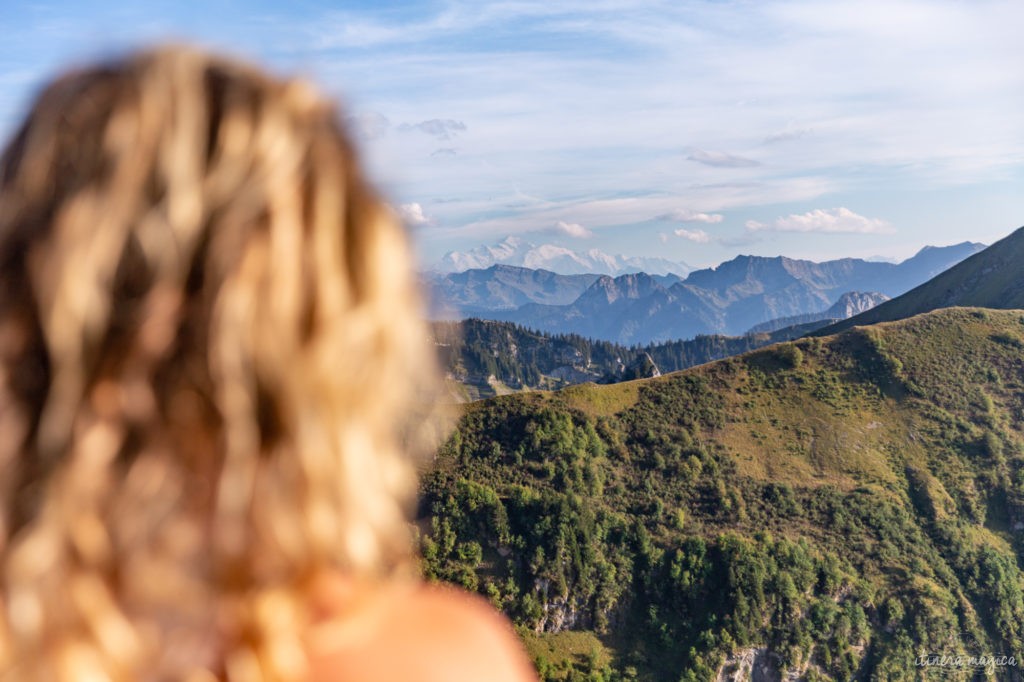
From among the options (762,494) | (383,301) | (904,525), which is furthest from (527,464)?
(383,301)

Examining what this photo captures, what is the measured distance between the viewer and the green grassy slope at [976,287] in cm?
14588

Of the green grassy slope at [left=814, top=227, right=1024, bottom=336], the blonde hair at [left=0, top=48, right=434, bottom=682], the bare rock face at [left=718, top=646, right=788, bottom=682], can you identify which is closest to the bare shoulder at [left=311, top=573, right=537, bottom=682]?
the blonde hair at [left=0, top=48, right=434, bottom=682]

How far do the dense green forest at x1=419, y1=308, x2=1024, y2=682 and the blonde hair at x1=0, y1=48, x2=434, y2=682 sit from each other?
68.0 metres

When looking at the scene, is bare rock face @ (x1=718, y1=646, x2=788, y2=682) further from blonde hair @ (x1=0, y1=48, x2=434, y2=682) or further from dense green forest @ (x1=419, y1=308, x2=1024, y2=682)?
blonde hair @ (x1=0, y1=48, x2=434, y2=682)

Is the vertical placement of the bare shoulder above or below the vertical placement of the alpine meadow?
above

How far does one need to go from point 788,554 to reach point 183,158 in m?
79.4

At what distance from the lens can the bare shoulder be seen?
2.12 m

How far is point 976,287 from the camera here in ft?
518

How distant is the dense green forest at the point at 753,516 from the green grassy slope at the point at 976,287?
2066 inches

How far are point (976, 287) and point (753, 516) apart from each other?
112 m

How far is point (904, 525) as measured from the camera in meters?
78.9

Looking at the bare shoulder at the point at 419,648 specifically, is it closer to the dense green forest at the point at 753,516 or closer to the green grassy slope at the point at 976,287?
the dense green forest at the point at 753,516

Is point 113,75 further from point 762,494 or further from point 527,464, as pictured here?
point 762,494

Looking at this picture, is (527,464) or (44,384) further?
(527,464)
